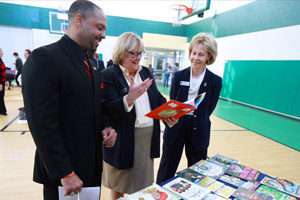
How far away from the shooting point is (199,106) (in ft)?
5.49

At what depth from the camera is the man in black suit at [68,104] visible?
795 mm

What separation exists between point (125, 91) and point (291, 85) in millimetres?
6551

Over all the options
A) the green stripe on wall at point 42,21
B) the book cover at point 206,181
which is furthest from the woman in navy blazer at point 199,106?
the green stripe on wall at point 42,21

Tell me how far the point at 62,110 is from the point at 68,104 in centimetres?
4

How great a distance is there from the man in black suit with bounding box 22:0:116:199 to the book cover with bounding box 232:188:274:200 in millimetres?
818

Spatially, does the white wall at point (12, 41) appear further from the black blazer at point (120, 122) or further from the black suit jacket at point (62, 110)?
the black suit jacket at point (62, 110)

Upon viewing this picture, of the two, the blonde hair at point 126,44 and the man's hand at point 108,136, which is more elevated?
the blonde hair at point 126,44

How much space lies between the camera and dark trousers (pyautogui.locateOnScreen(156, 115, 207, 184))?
1694 mm

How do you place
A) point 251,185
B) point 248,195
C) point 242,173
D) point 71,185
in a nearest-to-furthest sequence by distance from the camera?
point 71,185, point 248,195, point 251,185, point 242,173

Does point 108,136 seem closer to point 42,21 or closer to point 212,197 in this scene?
point 212,197

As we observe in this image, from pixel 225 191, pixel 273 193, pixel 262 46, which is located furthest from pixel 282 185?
pixel 262 46

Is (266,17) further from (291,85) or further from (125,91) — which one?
(125,91)

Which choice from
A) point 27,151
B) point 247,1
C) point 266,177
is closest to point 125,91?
point 266,177

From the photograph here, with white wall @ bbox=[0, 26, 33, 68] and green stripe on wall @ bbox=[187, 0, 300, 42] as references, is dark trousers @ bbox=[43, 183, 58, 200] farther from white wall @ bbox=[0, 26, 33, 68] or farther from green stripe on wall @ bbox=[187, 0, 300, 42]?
→ white wall @ bbox=[0, 26, 33, 68]
